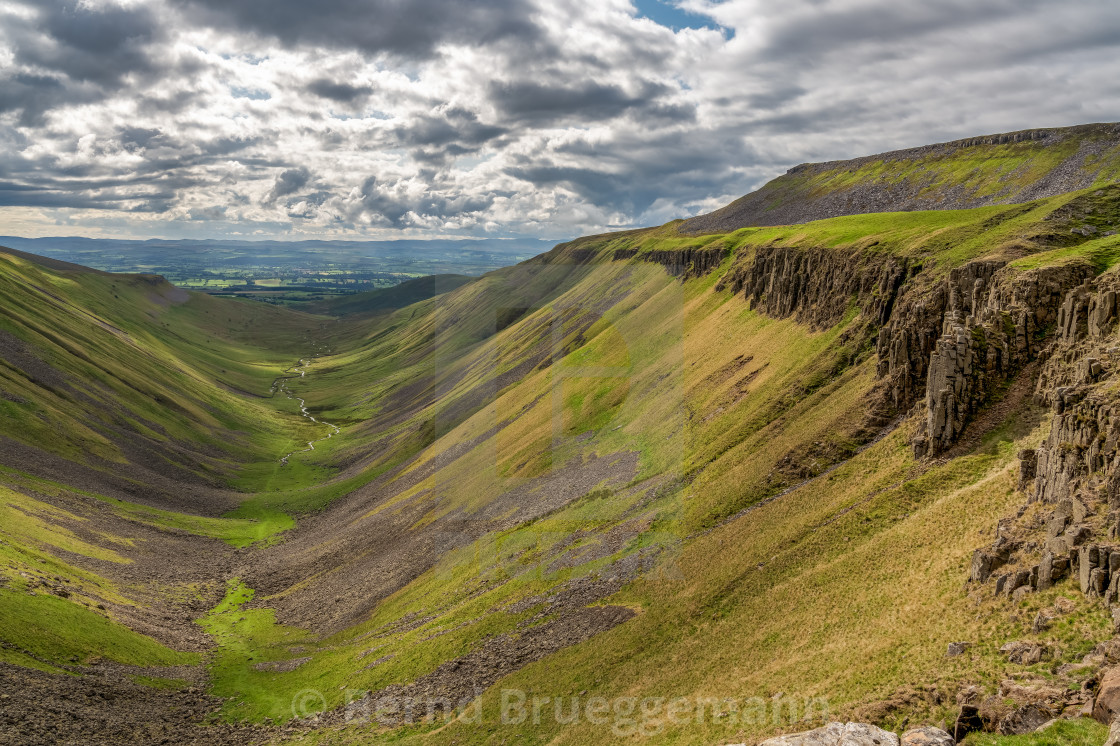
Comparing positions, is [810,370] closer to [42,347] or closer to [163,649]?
[163,649]

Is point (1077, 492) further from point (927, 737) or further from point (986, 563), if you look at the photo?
point (927, 737)

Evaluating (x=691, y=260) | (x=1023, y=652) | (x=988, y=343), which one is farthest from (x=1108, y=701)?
(x=691, y=260)

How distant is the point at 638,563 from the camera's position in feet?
195

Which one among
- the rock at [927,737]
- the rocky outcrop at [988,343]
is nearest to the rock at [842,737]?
the rock at [927,737]

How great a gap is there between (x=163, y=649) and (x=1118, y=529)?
273ft

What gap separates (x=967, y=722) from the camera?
25.2 m

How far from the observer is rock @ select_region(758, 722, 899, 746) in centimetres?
2612

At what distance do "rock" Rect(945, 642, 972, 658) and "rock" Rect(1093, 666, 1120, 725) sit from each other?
797cm

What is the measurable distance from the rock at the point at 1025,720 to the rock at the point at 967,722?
94cm

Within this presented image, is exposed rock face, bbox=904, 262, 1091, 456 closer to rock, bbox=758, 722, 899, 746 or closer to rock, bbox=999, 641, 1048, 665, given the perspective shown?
rock, bbox=999, 641, 1048, 665

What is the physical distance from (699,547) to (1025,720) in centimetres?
3342

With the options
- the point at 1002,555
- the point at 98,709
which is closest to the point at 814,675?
the point at 1002,555

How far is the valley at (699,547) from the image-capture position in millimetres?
33531

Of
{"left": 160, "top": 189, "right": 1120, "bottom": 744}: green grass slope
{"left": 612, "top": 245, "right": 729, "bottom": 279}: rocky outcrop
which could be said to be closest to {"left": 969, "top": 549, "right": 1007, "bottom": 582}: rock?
{"left": 160, "top": 189, "right": 1120, "bottom": 744}: green grass slope
